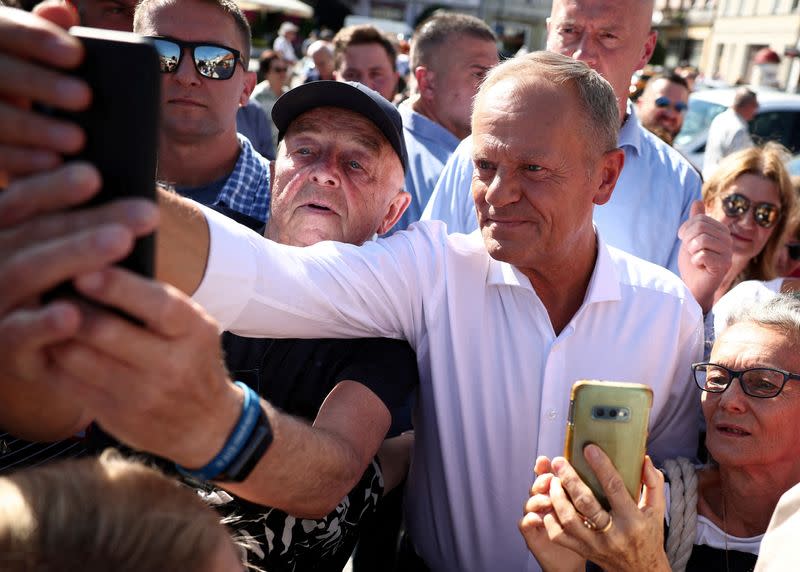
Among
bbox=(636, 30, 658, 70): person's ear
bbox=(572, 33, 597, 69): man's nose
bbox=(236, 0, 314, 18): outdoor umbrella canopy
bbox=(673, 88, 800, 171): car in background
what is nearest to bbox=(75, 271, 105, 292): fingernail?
bbox=(572, 33, 597, 69): man's nose

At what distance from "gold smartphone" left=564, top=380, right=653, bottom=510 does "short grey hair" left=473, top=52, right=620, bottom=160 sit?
82cm

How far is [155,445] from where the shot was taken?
953 mm

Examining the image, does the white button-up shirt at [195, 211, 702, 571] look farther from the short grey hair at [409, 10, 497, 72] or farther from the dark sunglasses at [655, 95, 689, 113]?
the dark sunglasses at [655, 95, 689, 113]

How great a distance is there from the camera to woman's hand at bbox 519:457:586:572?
1501 millimetres

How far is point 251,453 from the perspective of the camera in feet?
3.49

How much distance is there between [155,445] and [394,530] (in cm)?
152

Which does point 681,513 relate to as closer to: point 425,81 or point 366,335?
point 366,335

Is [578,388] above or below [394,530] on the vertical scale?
above

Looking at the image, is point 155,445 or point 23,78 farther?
point 155,445

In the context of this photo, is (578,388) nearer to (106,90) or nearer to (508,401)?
(508,401)

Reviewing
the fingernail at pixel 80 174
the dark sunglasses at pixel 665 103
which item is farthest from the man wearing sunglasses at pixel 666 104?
the fingernail at pixel 80 174

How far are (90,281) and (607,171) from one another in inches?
66.5

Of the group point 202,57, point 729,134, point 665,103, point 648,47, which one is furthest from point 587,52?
point 729,134

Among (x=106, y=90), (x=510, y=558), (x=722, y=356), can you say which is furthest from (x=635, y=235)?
(x=106, y=90)
